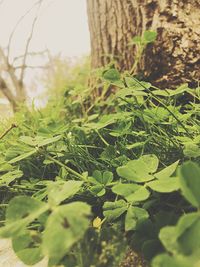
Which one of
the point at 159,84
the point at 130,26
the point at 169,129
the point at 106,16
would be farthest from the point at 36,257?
the point at 106,16

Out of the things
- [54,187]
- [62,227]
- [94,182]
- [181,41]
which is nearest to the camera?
[62,227]

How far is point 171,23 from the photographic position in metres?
1.54

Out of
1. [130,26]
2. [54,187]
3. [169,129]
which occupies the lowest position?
[169,129]

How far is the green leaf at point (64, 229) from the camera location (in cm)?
46

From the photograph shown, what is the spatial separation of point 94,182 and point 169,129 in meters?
0.37

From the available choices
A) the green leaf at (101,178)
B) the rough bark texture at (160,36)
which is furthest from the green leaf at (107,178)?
the rough bark texture at (160,36)

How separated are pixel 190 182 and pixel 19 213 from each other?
12.3 inches

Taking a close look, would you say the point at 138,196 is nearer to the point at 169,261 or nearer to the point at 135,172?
the point at 135,172

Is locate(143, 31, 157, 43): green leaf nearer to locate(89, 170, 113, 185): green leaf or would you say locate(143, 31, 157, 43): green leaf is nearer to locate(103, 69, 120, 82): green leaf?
locate(103, 69, 120, 82): green leaf

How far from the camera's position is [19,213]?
571 mm

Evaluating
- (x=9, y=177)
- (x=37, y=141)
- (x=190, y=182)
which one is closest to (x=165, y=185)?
(x=190, y=182)

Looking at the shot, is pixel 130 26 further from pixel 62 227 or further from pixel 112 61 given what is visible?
pixel 62 227

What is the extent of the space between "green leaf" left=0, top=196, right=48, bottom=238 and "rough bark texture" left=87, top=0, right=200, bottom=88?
112cm

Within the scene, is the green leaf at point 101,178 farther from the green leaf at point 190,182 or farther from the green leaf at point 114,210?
the green leaf at point 190,182
